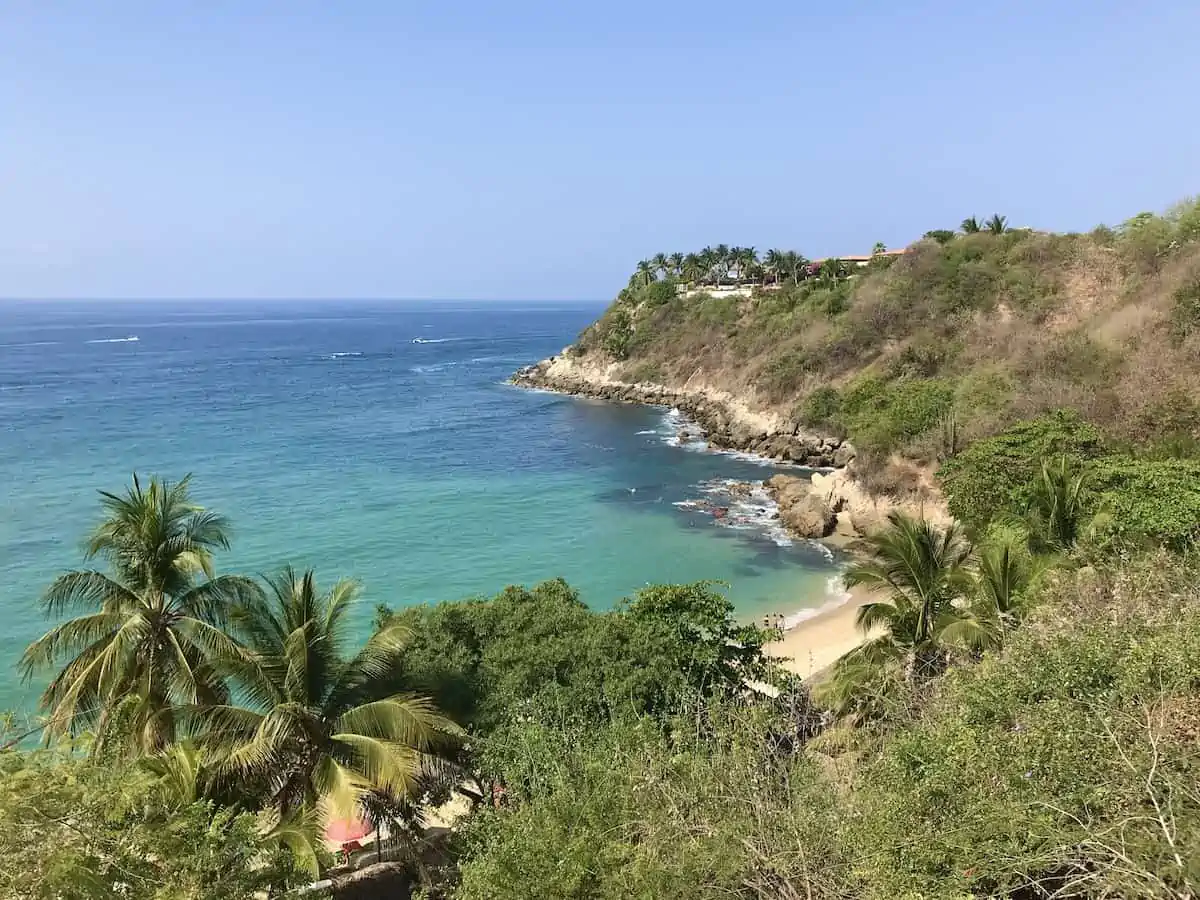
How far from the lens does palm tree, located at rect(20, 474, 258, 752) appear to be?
35.7ft

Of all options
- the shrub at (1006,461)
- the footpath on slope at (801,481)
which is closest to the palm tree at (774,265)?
the footpath on slope at (801,481)

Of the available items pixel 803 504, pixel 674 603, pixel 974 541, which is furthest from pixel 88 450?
pixel 974 541

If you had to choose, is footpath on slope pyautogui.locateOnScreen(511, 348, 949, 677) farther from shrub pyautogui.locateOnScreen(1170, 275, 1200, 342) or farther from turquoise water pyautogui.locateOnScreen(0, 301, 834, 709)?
shrub pyautogui.locateOnScreen(1170, 275, 1200, 342)

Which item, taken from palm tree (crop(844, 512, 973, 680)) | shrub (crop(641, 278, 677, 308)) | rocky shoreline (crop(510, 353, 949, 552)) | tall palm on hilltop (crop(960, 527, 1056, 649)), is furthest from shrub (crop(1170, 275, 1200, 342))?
shrub (crop(641, 278, 677, 308))

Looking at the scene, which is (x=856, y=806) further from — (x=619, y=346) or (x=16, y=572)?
(x=619, y=346)

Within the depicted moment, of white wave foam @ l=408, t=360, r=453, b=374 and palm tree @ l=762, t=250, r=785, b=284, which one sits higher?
palm tree @ l=762, t=250, r=785, b=284

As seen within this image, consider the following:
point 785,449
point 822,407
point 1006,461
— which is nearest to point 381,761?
point 1006,461

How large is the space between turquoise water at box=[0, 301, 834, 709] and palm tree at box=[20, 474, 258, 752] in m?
9.54

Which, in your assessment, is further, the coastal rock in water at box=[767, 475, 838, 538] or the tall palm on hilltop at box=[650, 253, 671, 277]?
the tall palm on hilltop at box=[650, 253, 671, 277]

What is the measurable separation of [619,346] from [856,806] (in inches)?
2608

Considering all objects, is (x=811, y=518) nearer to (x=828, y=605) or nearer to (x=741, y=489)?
(x=828, y=605)

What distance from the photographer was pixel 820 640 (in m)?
22.7

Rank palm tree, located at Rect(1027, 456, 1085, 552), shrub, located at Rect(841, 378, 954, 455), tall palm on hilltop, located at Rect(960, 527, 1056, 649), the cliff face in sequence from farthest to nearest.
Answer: shrub, located at Rect(841, 378, 954, 455), the cliff face, palm tree, located at Rect(1027, 456, 1085, 552), tall palm on hilltop, located at Rect(960, 527, 1056, 649)

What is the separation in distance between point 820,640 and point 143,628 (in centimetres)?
1779
